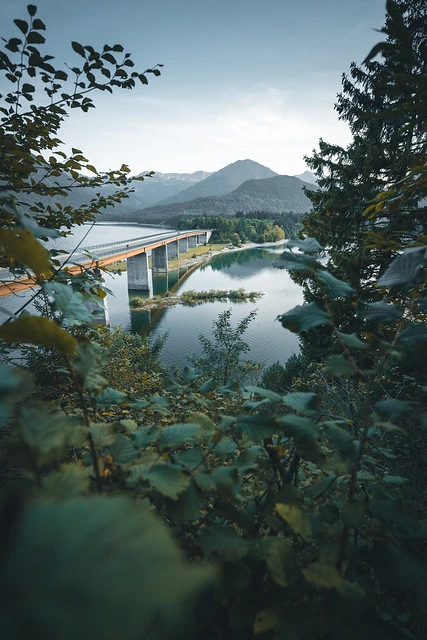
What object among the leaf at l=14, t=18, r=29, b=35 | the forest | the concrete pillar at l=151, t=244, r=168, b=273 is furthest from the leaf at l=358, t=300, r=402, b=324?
the concrete pillar at l=151, t=244, r=168, b=273

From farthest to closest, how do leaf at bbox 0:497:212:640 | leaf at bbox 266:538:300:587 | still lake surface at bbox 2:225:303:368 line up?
1. still lake surface at bbox 2:225:303:368
2. leaf at bbox 266:538:300:587
3. leaf at bbox 0:497:212:640

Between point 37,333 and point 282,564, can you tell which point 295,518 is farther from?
point 37,333

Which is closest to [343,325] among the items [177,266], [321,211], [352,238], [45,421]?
[352,238]

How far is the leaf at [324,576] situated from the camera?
64cm

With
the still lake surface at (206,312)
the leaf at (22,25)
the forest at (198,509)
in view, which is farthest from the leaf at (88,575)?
the still lake surface at (206,312)

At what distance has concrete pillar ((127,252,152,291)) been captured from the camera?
3509 centimetres

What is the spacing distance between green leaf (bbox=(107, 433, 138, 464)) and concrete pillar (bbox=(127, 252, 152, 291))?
1397 inches

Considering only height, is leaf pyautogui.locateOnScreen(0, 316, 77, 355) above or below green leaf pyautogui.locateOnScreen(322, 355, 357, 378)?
above

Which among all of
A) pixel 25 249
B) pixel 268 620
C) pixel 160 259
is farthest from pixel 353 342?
pixel 160 259

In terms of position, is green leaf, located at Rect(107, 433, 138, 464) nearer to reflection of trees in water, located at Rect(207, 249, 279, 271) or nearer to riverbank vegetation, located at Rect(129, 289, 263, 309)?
riverbank vegetation, located at Rect(129, 289, 263, 309)

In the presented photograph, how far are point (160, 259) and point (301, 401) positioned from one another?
158 ft

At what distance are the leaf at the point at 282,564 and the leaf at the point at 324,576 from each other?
3.1 inches

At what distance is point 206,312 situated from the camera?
29.7 meters

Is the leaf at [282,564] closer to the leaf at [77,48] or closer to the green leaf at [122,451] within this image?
the green leaf at [122,451]
